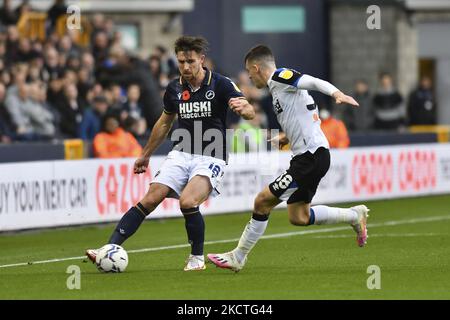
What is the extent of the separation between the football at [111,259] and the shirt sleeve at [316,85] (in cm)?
233

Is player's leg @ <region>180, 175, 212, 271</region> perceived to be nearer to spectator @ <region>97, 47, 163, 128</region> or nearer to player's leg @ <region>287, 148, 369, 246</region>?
player's leg @ <region>287, 148, 369, 246</region>

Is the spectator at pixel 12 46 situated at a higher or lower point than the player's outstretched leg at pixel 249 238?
higher

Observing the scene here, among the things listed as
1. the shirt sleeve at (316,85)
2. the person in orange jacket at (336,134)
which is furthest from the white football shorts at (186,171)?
the person in orange jacket at (336,134)

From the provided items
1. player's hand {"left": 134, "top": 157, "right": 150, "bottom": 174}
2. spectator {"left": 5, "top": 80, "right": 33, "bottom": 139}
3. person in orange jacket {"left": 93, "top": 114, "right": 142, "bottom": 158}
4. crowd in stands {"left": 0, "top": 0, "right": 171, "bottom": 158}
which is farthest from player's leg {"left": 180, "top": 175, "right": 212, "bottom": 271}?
spectator {"left": 5, "top": 80, "right": 33, "bottom": 139}

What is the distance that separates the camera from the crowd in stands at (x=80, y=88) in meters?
21.8

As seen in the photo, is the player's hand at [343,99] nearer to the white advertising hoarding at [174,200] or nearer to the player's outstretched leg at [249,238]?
the player's outstretched leg at [249,238]

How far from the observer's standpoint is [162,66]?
2625cm

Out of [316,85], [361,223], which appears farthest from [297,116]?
[361,223]

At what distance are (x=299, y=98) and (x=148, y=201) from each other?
1.76 meters

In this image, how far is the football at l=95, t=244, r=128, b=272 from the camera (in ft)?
41.5

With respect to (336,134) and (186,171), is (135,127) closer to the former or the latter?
(336,134)

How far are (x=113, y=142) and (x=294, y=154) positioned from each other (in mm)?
8014
